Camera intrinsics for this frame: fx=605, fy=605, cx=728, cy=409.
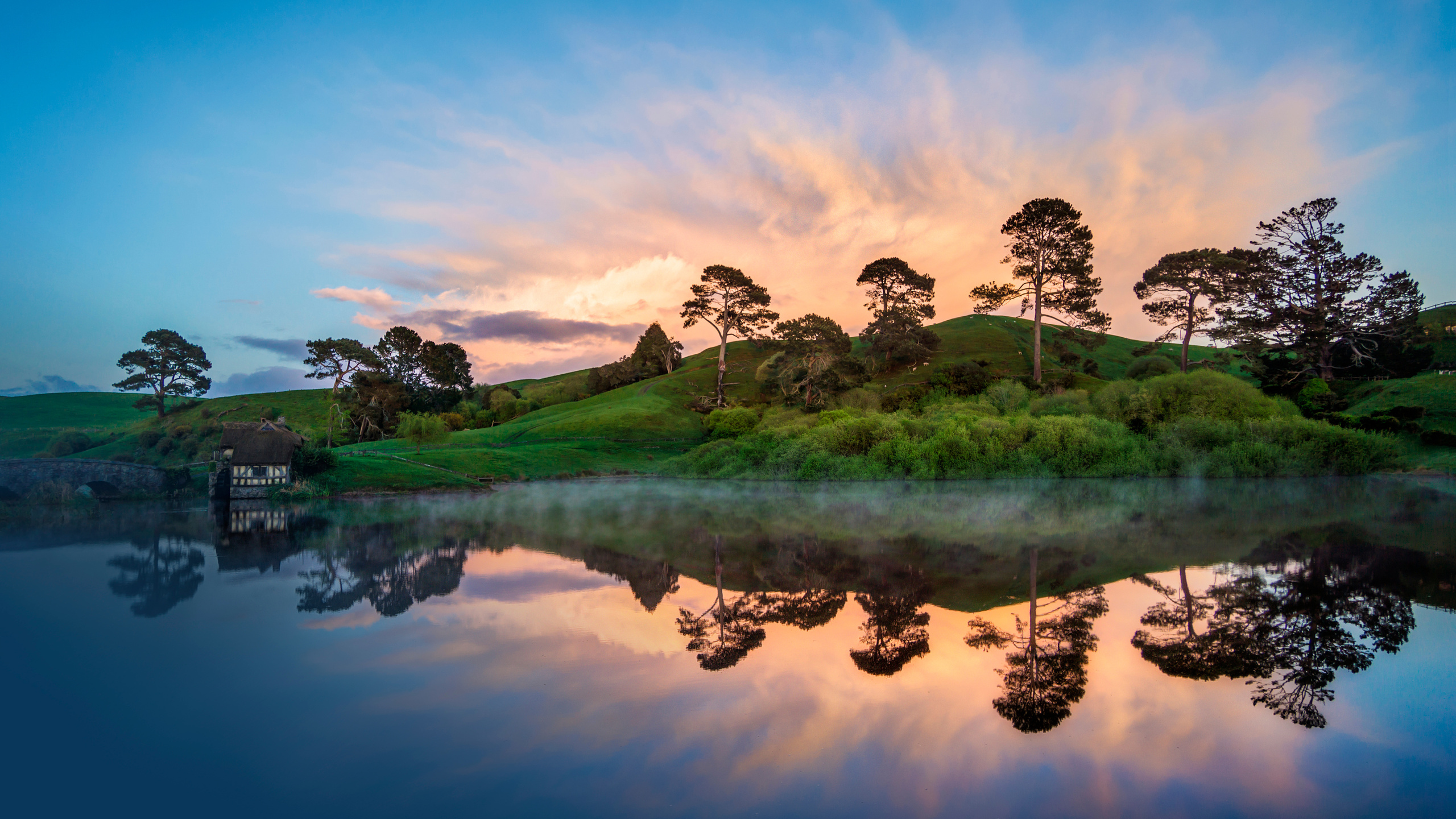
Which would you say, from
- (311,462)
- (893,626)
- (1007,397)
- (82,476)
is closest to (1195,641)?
(893,626)

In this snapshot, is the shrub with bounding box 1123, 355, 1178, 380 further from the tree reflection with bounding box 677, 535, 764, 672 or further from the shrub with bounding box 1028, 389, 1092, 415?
the tree reflection with bounding box 677, 535, 764, 672

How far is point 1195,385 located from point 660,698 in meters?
41.8

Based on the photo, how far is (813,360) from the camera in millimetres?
54688

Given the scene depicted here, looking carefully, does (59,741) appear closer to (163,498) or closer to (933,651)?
(933,651)

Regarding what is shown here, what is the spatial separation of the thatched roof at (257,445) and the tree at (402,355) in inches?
1731

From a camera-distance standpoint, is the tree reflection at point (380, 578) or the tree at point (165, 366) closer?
the tree reflection at point (380, 578)

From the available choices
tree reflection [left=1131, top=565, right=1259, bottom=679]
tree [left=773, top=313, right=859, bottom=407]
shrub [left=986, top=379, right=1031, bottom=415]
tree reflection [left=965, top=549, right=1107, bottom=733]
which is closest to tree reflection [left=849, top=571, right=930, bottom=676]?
tree reflection [left=965, top=549, right=1107, bottom=733]

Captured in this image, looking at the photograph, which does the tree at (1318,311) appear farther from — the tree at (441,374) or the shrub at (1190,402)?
the tree at (441,374)

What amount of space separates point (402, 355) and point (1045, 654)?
8100 centimetres

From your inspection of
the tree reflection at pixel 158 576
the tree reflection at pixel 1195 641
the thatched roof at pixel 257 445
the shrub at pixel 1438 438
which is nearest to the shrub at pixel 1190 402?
the shrub at pixel 1438 438

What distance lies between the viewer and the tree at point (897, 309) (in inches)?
2589

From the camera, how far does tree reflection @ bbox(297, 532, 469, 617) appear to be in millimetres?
10734

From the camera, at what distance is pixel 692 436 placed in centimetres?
5491

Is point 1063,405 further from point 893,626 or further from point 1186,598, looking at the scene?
point 893,626
